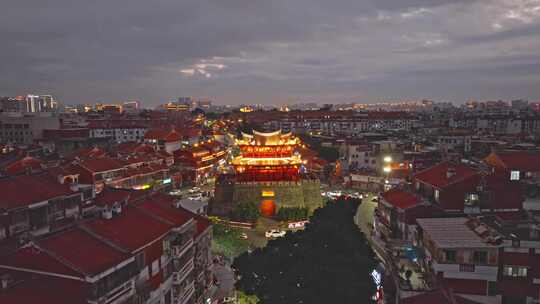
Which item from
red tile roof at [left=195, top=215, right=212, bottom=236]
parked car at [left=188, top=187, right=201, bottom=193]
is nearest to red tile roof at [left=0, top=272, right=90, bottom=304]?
red tile roof at [left=195, top=215, right=212, bottom=236]

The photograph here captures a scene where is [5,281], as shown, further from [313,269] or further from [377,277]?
[377,277]

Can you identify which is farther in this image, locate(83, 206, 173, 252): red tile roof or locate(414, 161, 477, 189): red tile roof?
locate(414, 161, 477, 189): red tile roof

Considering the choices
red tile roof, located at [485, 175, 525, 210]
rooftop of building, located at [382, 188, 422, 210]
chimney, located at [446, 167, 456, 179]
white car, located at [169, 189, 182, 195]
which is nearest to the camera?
red tile roof, located at [485, 175, 525, 210]

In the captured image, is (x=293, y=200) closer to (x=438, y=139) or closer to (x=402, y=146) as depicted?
(x=402, y=146)

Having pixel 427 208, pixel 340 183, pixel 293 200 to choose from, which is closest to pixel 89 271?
pixel 427 208

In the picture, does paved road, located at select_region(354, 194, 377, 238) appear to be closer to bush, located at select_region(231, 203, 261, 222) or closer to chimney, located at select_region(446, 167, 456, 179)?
chimney, located at select_region(446, 167, 456, 179)

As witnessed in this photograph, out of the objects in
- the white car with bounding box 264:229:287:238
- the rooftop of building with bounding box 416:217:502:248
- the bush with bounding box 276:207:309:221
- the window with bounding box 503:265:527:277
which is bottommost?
the white car with bounding box 264:229:287:238

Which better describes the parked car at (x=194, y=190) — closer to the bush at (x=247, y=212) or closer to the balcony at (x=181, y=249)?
the bush at (x=247, y=212)
